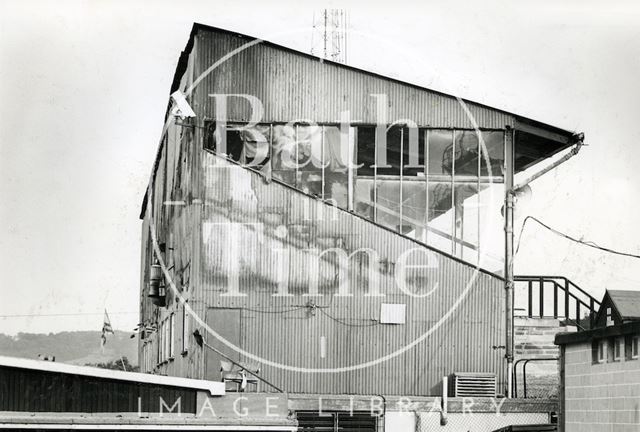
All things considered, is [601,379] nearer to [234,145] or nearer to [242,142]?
[242,142]

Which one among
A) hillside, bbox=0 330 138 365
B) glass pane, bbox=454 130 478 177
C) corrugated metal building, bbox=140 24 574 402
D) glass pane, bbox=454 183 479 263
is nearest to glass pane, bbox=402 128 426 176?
corrugated metal building, bbox=140 24 574 402

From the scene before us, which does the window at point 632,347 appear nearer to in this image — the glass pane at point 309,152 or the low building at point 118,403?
the low building at point 118,403

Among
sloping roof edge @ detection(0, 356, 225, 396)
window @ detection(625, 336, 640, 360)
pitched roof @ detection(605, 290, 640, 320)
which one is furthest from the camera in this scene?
pitched roof @ detection(605, 290, 640, 320)

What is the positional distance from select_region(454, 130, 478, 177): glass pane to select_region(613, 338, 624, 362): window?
1215 centimetres

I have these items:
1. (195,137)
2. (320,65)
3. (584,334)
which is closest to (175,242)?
(195,137)

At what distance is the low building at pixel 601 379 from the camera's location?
1998cm

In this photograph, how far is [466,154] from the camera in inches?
1273

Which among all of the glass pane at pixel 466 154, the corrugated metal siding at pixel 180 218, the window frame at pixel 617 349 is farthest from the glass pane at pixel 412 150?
the window frame at pixel 617 349

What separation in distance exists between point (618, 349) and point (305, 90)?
14.1m

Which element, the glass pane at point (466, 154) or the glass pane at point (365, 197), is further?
the glass pane at point (466, 154)

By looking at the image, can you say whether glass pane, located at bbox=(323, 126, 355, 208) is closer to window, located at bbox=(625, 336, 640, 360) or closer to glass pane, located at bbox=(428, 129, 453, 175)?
glass pane, located at bbox=(428, 129, 453, 175)

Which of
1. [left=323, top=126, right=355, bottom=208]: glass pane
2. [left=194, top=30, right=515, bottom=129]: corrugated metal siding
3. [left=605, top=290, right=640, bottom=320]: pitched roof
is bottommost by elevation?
[left=605, top=290, right=640, bottom=320]: pitched roof

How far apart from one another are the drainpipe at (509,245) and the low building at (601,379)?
6.94 meters

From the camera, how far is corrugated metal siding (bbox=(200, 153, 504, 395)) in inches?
1223
